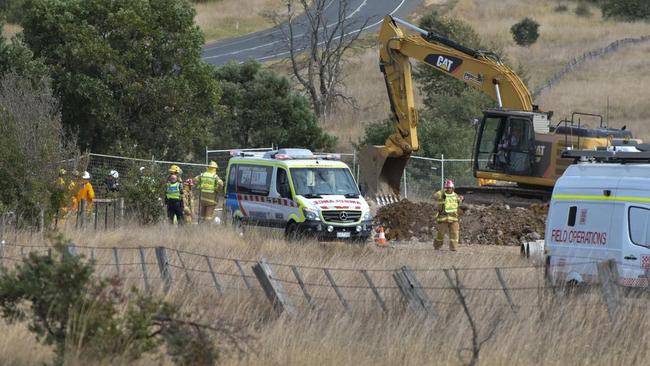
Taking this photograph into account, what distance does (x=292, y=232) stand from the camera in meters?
24.3

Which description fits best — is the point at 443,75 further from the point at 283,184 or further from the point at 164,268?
the point at 164,268

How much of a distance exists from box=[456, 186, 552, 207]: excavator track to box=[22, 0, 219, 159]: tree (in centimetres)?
865

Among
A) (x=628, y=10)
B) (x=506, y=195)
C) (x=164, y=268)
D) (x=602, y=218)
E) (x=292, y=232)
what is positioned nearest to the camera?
(x=164, y=268)

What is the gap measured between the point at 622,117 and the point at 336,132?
13414mm

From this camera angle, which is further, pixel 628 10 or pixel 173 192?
pixel 628 10

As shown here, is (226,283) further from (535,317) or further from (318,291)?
(535,317)

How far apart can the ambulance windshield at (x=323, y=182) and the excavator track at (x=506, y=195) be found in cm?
572

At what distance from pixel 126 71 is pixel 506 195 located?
1120 centimetres

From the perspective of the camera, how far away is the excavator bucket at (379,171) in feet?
106

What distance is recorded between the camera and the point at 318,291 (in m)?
14.3

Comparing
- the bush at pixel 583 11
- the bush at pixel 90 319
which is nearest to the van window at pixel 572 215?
the bush at pixel 90 319

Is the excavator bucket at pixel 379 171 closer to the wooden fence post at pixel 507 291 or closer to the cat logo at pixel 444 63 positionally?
the cat logo at pixel 444 63

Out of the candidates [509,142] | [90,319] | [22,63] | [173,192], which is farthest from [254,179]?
[90,319]

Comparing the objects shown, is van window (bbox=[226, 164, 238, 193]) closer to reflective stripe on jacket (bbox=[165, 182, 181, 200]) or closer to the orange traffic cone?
reflective stripe on jacket (bbox=[165, 182, 181, 200])
